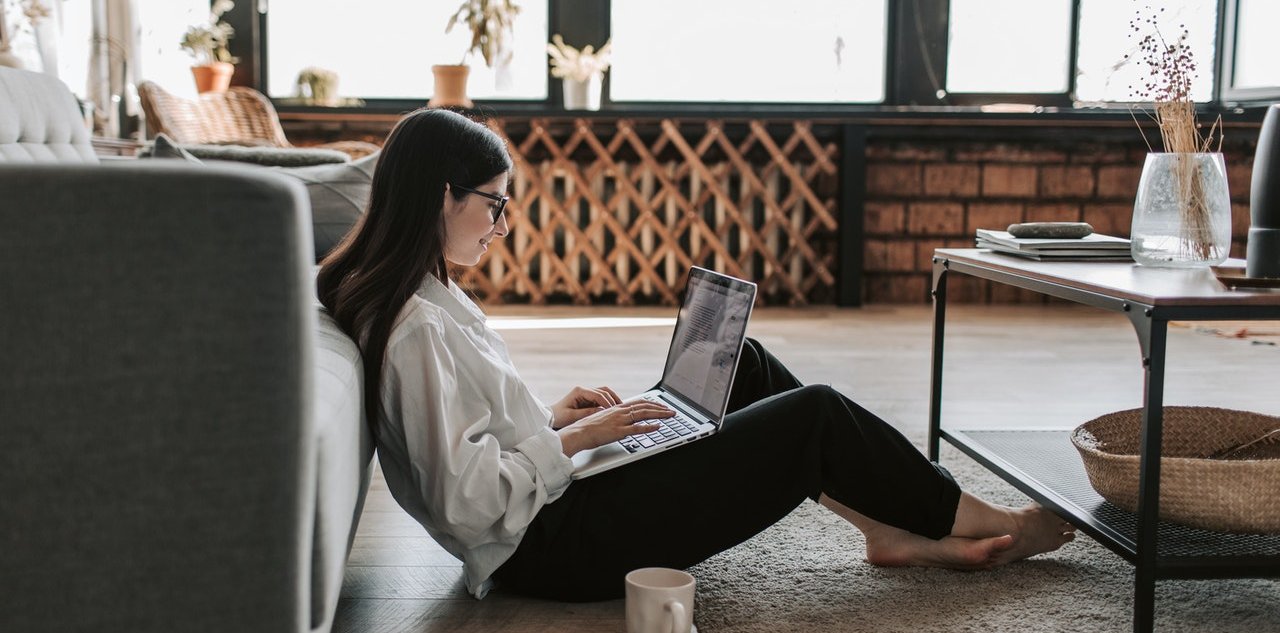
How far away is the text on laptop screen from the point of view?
1.26m

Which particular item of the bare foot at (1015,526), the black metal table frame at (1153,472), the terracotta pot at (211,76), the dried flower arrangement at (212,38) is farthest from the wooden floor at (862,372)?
the dried flower arrangement at (212,38)

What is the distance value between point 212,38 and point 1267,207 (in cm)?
386

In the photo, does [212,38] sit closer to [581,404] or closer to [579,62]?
[579,62]

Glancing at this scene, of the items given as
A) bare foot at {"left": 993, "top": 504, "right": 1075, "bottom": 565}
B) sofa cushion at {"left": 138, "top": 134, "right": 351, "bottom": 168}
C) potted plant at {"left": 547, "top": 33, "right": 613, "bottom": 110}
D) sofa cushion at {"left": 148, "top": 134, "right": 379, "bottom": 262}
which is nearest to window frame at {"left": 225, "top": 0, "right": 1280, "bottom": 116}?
potted plant at {"left": 547, "top": 33, "right": 613, "bottom": 110}

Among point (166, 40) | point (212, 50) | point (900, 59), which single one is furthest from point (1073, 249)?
point (166, 40)

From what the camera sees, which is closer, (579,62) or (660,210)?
(579,62)

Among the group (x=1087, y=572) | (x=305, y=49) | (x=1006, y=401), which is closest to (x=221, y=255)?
(x=1087, y=572)

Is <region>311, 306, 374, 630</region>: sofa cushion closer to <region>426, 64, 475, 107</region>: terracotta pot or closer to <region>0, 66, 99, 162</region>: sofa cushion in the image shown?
<region>0, 66, 99, 162</region>: sofa cushion

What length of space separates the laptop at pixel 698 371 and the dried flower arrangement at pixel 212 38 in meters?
3.23

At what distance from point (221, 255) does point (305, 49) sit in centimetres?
400

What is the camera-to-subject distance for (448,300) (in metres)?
1.19

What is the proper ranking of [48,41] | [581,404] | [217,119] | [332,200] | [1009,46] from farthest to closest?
1. [1009,46]
2. [217,119]
3. [48,41]
4. [332,200]
5. [581,404]

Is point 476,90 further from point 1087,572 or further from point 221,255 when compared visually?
point 221,255

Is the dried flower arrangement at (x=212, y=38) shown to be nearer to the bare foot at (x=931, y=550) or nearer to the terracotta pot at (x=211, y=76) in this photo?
the terracotta pot at (x=211, y=76)
